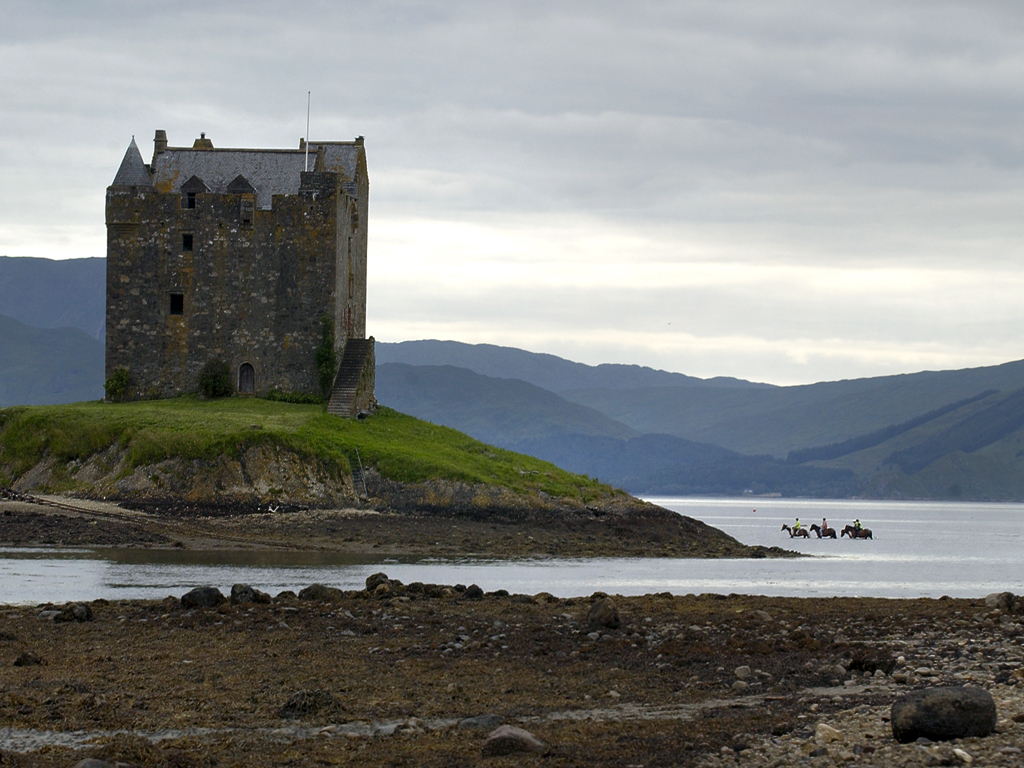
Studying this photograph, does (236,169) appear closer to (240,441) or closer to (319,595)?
(240,441)

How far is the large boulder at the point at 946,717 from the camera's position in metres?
13.7

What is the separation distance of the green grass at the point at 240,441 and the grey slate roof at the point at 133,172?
1153 cm

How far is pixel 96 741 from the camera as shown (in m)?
15.2

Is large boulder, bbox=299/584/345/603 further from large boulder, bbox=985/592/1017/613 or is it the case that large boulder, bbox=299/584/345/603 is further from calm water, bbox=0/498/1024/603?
large boulder, bbox=985/592/1017/613

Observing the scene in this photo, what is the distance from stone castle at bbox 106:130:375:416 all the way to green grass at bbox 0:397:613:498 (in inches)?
140

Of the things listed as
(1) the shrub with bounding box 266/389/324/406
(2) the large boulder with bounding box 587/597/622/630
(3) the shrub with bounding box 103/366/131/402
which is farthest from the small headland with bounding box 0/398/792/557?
(2) the large boulder with bounding box 587/597/622/630

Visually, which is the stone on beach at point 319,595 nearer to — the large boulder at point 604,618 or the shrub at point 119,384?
the large boulder at point 604,618

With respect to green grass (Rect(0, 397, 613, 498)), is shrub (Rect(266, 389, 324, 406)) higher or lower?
higher

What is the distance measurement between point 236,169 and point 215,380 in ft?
35.2

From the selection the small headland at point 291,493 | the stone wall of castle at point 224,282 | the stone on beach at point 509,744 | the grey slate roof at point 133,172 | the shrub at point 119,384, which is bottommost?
the stone on beach at point 509,744

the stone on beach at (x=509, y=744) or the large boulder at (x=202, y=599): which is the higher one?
the large boulder at (x=202, y=599)

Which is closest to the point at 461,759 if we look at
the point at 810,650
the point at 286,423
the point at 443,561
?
the point at 810,650

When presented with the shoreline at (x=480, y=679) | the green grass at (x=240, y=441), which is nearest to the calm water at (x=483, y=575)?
the shoreline at (x=480, y=679)

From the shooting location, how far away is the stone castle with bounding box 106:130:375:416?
223 ft
